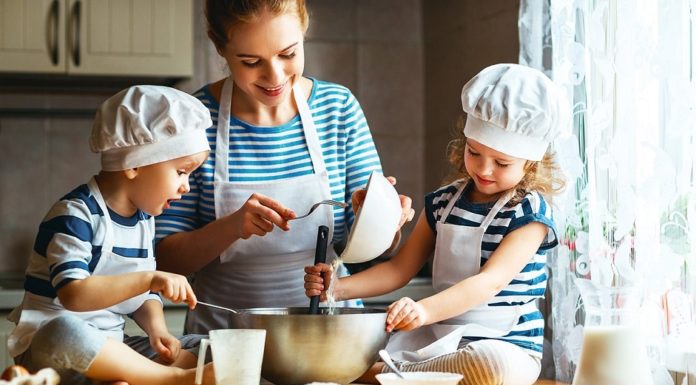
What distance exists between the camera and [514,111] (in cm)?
156

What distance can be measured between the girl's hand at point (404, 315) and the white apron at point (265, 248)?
0.38 meters

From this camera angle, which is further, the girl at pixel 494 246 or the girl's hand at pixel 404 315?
the girl at pixel 494 246

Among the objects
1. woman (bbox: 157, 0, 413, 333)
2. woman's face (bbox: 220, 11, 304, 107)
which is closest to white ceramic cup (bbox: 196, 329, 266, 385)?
woman (bbox: 157, 0, 413, 333)

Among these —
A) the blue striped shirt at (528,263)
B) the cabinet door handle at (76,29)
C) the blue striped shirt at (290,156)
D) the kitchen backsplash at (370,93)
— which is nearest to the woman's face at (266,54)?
the blue striped shirt at (290,156)

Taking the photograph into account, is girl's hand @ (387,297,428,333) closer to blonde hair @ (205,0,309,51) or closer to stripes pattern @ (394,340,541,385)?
stripes pattern @ (394,340,541,385)

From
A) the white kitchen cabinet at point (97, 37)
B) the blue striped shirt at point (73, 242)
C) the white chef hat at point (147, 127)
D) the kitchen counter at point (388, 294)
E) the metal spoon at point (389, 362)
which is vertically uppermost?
the white kitchen cabinet at point (97, 37)

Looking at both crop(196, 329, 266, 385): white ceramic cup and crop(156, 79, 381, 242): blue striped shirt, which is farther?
crop(156, 79, 381, 242): blue striped shirt

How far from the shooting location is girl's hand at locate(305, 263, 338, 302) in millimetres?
1585

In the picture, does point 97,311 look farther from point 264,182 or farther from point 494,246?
point 494,246

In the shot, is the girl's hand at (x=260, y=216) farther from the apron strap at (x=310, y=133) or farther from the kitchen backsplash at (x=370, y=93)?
the kitchen backsplash at (x=370, y=93)

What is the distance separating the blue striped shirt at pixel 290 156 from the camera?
181 centimetres

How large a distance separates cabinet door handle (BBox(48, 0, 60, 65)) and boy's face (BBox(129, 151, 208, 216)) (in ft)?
5.24

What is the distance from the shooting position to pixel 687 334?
5.95 feet

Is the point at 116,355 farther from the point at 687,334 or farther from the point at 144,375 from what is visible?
the point at 687,334
